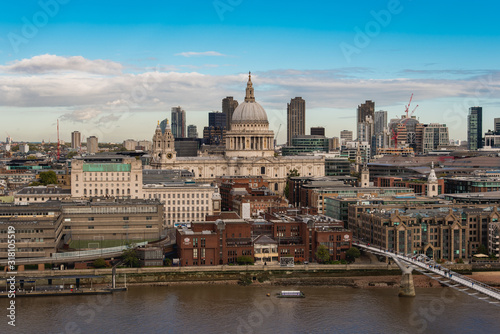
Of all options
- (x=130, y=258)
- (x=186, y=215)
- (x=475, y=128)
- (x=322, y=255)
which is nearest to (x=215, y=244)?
(x=130, y=258)

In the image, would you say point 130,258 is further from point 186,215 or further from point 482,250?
point 482,250

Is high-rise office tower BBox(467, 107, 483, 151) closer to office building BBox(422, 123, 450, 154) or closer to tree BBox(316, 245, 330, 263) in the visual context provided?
office building BBox(422, 123, 450, 154)

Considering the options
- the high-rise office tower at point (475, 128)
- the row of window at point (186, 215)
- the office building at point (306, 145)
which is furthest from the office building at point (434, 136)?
the row of window at point (186, 215)

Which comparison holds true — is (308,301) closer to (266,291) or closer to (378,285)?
(266,291)

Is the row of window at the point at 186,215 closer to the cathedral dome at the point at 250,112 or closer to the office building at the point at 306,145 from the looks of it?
the cathedral dome at the point at 250,112

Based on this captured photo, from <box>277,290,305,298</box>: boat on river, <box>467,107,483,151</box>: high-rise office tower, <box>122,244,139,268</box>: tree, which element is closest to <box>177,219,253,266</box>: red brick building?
<box>122,244,139,268</box>: tree
